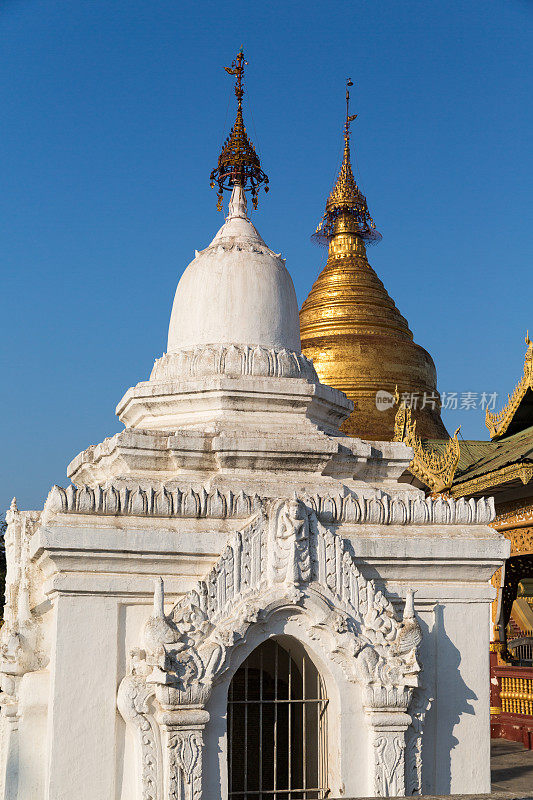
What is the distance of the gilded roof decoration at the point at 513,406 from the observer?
1900 cm

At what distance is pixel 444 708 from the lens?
7930mm

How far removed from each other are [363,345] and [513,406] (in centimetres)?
833

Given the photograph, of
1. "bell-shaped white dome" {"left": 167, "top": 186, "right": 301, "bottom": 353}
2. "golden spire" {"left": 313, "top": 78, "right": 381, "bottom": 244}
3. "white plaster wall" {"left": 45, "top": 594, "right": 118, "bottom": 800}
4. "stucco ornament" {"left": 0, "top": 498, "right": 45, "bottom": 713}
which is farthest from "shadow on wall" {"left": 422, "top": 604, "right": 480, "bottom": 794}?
"golden spire" {"left": 313, "top": 78, "right": 381, "bottom": 244}

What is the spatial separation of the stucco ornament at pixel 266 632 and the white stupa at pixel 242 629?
0.01 meters

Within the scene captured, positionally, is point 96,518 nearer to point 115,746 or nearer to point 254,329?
point 115,746

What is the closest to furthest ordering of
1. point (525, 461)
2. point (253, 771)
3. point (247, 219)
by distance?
point (253, 771), point (247, 219), point (525, 461)

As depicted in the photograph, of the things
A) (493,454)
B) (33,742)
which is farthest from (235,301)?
(493,454)

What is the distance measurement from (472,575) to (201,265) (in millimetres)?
4245

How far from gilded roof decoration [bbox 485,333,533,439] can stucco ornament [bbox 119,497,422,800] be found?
39.6 feet

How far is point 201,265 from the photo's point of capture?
10219 mm

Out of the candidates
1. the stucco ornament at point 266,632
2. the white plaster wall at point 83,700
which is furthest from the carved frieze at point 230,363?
the white plaster wall at point 83,700

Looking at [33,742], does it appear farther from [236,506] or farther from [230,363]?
[230,363]

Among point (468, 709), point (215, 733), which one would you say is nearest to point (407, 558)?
point (468, 709)

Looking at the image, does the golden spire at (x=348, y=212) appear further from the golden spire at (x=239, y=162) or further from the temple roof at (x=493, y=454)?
the golden spire at (x=239, y=162)
